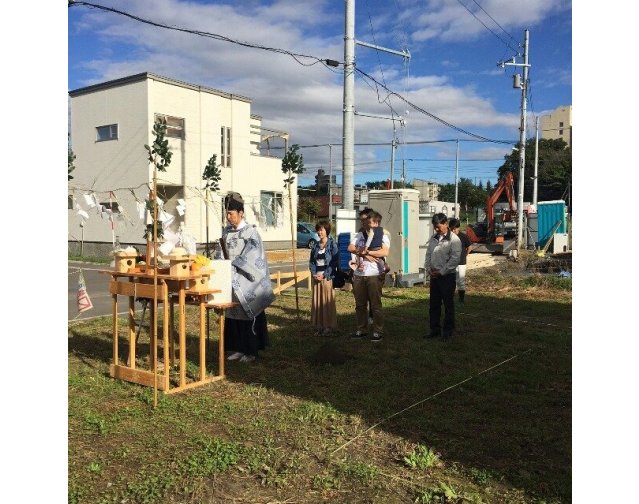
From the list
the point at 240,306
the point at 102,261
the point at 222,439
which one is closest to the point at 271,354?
the point at 240,306

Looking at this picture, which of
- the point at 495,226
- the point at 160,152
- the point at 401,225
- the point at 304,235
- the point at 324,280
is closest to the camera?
the point at 160,152

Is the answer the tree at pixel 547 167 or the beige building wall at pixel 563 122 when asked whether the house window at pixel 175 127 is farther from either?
the tree at pixel 547 167

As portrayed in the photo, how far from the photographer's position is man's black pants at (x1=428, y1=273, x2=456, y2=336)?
7898 millimetres

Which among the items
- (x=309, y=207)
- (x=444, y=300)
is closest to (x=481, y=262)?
(x=444, y=300)

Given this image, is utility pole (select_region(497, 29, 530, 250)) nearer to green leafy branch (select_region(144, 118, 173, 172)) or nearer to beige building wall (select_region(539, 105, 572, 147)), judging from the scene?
beige building wall (select_region(539, 105, 572, 147))

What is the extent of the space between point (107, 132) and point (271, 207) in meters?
7.72

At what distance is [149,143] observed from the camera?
22.3m

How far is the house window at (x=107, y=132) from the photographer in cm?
2334

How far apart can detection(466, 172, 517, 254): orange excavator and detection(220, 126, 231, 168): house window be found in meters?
11.4

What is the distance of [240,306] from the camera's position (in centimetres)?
641

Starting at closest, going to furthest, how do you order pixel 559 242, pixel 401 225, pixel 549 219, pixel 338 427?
pixel 338 427 → pixel 401 225 → pixel 559 242 → pixel 549 219

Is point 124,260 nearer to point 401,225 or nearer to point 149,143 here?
point 401,225

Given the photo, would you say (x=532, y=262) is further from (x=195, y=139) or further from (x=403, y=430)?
(x=403, y=430)

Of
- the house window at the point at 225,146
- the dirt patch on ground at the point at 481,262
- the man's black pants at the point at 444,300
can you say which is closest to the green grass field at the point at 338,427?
the man's black pants at the point at 444,300
